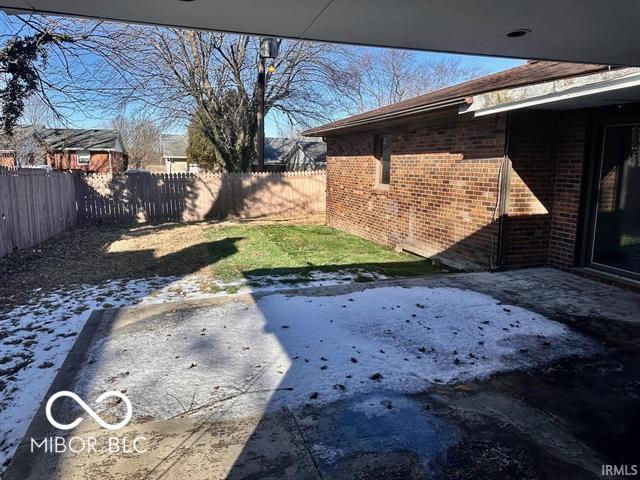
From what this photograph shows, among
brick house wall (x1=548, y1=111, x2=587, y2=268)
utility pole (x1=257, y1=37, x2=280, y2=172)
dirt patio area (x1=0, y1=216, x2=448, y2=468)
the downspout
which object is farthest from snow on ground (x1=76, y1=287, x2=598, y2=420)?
utility pole (x1=257, y1=37, x2=280, y2=172)

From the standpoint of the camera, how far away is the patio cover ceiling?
8.72 feet

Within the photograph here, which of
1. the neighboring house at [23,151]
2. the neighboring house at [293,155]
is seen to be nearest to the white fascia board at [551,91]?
the neighboring house at [293,155]

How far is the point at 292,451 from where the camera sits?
2.50 metres

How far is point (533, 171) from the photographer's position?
259 inches

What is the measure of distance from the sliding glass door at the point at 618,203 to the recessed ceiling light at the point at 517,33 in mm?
3484

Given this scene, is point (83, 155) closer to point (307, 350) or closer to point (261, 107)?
point (261, 107)

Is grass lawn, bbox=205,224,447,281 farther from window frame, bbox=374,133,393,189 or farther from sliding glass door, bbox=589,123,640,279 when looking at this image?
sliding glass door, bbox=589,123,640,279

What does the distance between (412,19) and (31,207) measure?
10018mm

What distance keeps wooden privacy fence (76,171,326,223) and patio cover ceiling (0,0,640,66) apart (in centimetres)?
1349

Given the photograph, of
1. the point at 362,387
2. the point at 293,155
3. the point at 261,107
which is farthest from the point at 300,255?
the point at 293,155

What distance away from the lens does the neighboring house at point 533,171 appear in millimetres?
5613

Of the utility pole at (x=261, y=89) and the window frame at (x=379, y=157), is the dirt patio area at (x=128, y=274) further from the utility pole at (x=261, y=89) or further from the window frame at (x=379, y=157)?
the utility pole at (x=261, y=89)

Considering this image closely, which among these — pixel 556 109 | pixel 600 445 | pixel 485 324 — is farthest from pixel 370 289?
pixel 556 109

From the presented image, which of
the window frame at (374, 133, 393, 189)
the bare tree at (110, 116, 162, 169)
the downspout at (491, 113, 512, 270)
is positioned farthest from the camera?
the bare tree at (110, 116, 162, 169)
